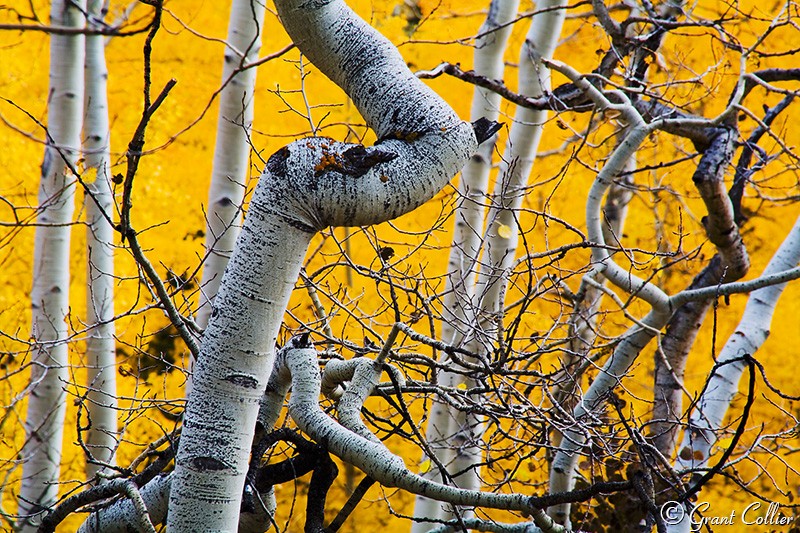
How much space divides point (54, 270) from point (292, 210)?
143 inches

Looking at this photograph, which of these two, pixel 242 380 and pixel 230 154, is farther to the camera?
pixel 230 154

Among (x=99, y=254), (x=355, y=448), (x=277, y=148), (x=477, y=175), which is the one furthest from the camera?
(x=277, y=148)

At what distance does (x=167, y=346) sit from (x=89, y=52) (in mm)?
5361

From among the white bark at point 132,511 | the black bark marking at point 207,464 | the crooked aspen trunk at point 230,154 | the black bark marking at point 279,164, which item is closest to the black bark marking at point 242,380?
the black bark marking at point 207,464

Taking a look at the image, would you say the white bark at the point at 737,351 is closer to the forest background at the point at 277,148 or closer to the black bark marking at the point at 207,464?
the forest background at the point at 277,148

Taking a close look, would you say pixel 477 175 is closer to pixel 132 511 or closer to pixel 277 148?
pixel 132 511

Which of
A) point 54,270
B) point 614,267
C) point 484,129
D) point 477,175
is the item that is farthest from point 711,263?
point 54,270

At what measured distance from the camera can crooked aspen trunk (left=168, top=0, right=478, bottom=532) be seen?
1.21 metres

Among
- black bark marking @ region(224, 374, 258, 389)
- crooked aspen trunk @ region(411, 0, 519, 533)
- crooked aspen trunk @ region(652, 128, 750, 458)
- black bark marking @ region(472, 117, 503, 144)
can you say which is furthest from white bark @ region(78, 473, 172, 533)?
crooked aspen trunk @ region(411, 0, 519, 533)

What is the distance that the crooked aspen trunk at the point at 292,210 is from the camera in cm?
121

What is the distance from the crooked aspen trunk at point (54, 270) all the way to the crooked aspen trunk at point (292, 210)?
3.14 meters

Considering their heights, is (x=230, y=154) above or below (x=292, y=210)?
above

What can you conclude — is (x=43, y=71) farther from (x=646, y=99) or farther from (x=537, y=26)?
(x=646, y=99)

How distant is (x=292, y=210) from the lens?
1.22 meters
